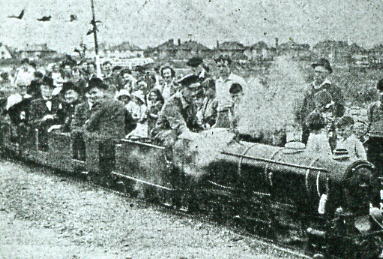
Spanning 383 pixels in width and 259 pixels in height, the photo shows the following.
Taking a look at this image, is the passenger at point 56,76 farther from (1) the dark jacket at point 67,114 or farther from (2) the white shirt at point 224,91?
(2) the white shirt at point 224,91

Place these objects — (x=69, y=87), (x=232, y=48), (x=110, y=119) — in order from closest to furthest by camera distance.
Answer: (x=110, y=119) → (x=69, y=87) → (x=232, y=48)

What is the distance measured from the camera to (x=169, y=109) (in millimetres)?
7988

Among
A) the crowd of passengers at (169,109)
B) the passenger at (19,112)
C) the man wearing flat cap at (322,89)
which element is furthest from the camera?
the passenger at (19,112)

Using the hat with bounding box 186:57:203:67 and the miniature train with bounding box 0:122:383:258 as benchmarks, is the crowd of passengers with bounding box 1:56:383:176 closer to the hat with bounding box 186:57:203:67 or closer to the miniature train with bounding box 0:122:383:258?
the hat with bounding box 186:57:203:67

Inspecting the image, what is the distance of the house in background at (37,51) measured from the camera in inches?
863

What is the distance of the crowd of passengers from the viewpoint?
7695mm

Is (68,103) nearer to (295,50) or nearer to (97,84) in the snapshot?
(97,84)

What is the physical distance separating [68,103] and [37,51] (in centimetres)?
1256

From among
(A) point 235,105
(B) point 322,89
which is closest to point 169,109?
(A) point 235,105

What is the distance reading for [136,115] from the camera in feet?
36.8

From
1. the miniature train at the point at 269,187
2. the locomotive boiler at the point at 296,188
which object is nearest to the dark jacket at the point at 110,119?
the miniature train at the point at 269,187

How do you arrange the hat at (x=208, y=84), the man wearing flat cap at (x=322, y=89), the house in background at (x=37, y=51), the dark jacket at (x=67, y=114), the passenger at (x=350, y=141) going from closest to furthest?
the passenger at (x=350, y=141) → the man wearing flat cap at (x=322, y=89) → the hat at (x=208, y=84) → the dark jacket at (x=67, y=114) → the house in background at (x=37, y=51)

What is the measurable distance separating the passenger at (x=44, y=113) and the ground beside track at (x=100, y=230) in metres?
2.30

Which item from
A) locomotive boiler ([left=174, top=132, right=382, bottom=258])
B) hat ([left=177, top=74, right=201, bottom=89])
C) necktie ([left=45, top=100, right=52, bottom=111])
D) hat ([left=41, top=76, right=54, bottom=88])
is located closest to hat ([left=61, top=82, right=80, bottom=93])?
necktie ([left=45, top=100, right=52, bottom=111])
